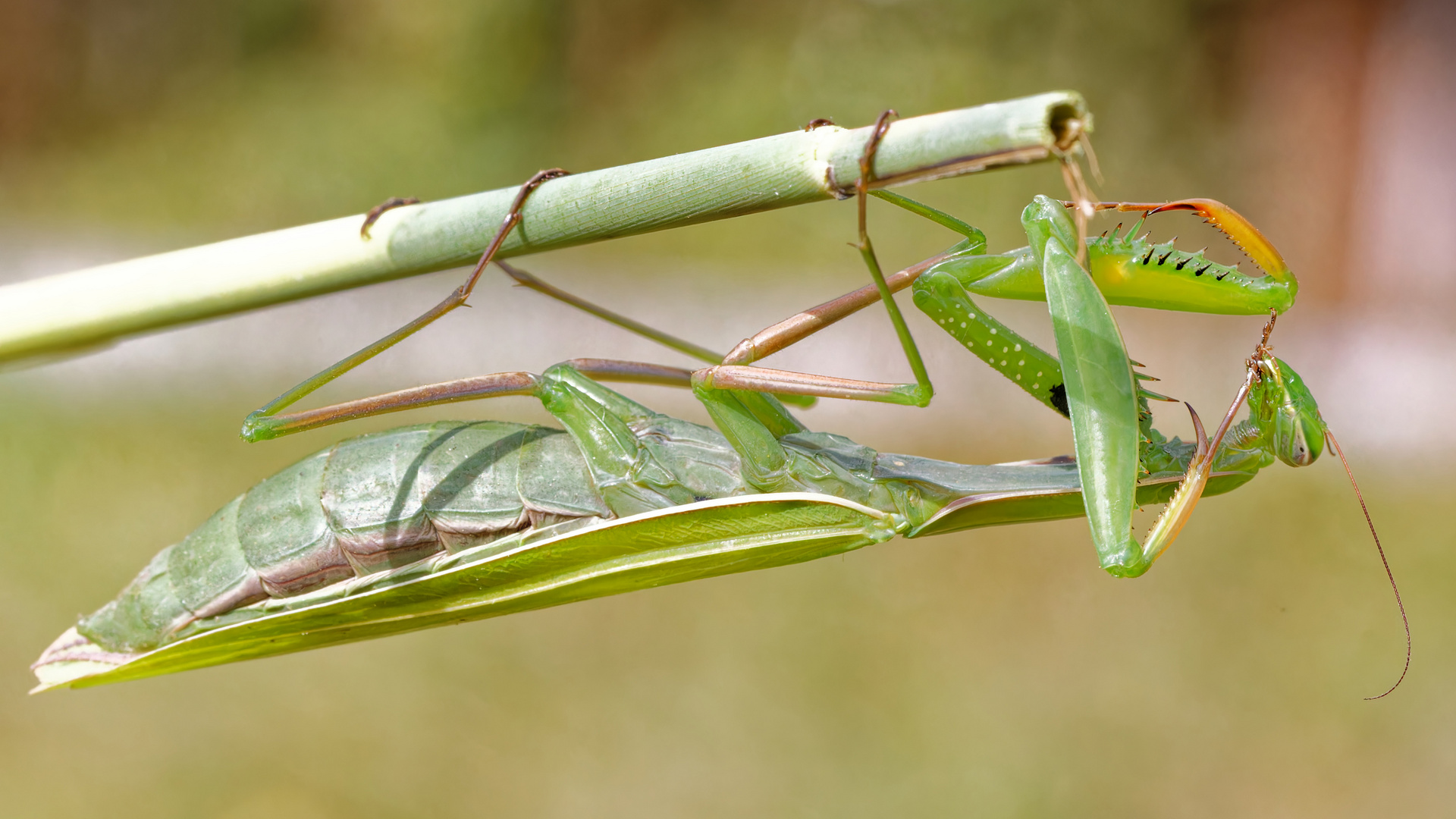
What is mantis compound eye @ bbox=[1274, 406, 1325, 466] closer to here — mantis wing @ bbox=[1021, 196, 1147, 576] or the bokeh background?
mantis wing @ bbox=[1021, 196, 1147, 576]

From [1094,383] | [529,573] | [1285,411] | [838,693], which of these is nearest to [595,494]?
[529,573]

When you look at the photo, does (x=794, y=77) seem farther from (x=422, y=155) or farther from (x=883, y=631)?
(x=883, y=631)

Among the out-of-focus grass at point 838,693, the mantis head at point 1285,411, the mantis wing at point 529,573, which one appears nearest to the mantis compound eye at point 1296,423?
the mantis head at point 1285,411

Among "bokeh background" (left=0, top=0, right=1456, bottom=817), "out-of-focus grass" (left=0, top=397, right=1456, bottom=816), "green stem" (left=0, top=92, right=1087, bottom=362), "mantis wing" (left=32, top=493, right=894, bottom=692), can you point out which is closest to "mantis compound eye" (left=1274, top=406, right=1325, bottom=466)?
"mantis wing" (left=32, top=493, right=894, bottom=692)

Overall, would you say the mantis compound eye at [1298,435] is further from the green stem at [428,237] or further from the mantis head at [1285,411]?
the green stem at [428,237]

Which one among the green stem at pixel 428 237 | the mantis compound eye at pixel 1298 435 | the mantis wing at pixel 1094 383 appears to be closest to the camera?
the green stem at pixel 428 237

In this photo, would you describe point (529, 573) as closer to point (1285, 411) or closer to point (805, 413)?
point (1285, 411)

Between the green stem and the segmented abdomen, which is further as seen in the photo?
the segmented abdomen
